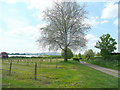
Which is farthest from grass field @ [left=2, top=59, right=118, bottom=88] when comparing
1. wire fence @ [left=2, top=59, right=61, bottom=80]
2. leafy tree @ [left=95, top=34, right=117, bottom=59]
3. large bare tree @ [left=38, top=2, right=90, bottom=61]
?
leafy tree @ [left=95, top=34, right=117, bottom=59]

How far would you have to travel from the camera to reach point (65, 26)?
21.6m

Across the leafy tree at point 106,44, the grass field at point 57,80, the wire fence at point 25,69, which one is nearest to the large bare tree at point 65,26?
the leafy tree at point 106,44

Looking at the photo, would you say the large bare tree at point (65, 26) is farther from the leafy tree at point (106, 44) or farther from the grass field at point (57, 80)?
the grass field at point (57, 80)

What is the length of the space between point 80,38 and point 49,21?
6.79 meters

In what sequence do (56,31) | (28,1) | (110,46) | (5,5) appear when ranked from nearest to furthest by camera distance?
(5,5) → (28,1) → (56,31) → (110,46)

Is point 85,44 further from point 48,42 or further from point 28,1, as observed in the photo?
point 28,1

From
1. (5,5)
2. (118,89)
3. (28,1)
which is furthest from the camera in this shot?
(28,1)

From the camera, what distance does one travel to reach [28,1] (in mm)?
6031

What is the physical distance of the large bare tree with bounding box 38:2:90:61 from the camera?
2098 centimetres

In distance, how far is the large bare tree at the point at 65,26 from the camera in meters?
21.0

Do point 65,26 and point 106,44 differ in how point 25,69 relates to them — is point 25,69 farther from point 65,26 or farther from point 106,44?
point 106,44

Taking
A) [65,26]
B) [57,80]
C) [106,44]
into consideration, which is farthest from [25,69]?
[106,44]

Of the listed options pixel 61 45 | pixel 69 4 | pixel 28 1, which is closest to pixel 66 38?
pixel 61 45

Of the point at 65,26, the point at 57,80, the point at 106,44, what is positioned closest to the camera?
the point at 57,80
